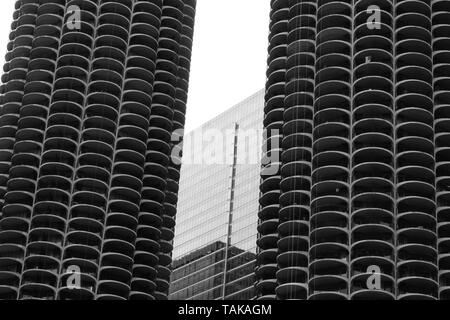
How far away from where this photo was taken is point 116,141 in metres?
180

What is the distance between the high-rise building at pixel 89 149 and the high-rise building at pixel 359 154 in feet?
56.3

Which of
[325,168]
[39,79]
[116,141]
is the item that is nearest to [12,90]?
[39,79]

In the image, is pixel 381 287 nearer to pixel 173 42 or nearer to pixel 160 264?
pixel 160 264

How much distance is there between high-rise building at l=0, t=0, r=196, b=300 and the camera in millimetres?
166625

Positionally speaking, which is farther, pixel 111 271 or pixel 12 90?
pixel 12 90

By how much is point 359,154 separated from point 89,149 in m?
39.3

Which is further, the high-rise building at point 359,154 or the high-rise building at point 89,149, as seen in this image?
the high-rise building at point 89,149

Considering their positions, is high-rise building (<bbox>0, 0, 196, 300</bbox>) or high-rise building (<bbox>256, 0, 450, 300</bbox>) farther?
high-rise building (<bbox>0, 0, 196, 300</bbox>)

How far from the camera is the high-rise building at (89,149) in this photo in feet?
547

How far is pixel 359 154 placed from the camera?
160m

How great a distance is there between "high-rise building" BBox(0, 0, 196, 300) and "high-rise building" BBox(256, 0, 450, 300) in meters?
17.2

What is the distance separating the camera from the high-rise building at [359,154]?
151 meters

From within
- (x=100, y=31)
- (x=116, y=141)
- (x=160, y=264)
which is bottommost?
(x=160, y=264)

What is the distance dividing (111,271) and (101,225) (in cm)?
681
